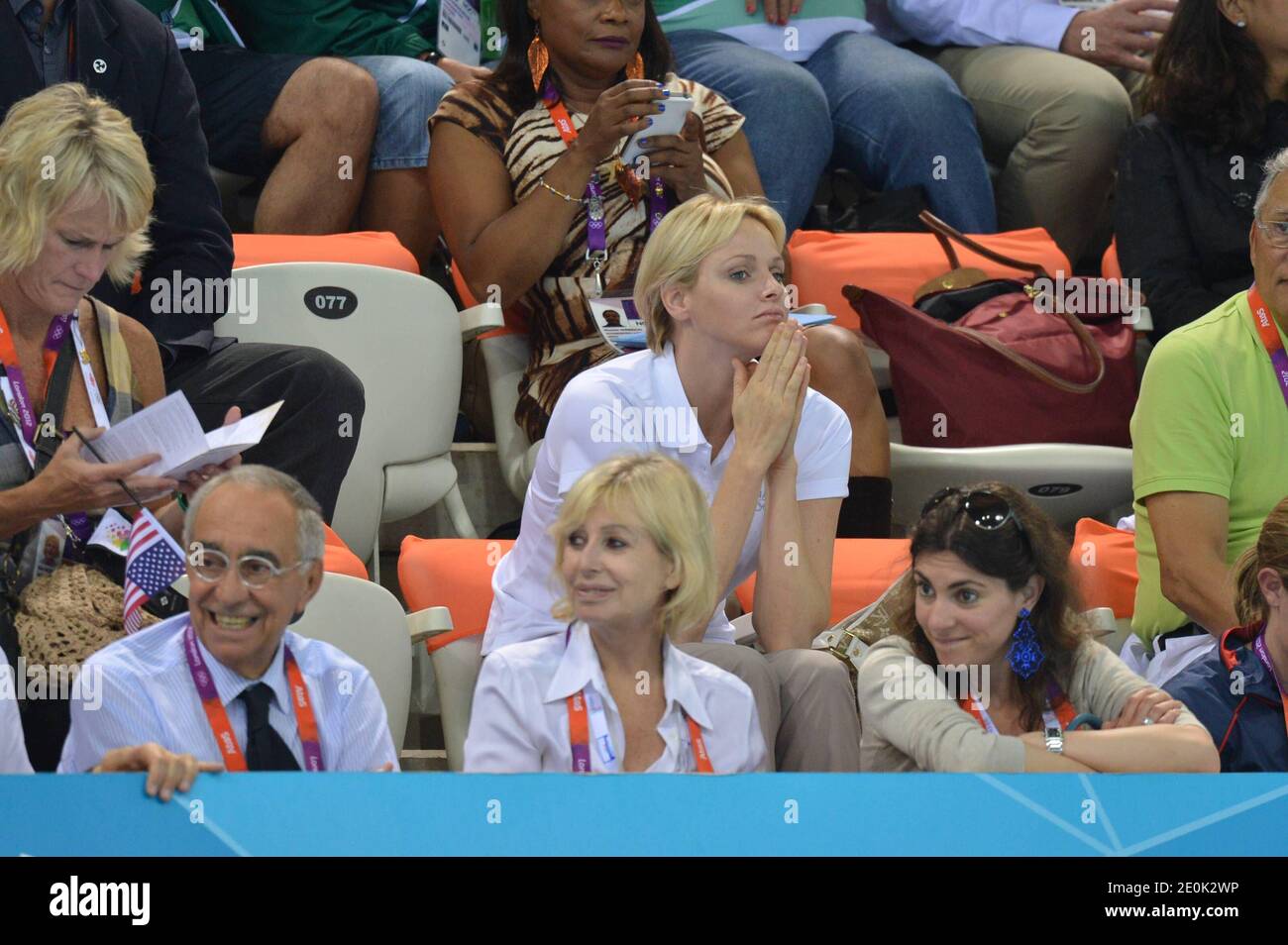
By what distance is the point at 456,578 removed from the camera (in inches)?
109

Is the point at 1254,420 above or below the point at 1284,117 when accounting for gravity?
below

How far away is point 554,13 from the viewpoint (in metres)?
3.30

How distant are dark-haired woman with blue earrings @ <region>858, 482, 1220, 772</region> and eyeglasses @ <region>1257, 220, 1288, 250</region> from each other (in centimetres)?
60

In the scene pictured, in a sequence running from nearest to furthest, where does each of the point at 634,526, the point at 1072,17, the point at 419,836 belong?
1. the point at 419,836
2. the point at 634,526
3. the point at 1072,17

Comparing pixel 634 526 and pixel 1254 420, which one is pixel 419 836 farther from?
pixel 1254 420

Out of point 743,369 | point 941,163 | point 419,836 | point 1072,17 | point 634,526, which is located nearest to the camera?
point 419,836

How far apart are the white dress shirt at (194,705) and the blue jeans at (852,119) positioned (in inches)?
69.9

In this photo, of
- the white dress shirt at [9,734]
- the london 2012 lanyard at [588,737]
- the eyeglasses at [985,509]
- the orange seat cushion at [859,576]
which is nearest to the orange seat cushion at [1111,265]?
the orange seat cushion at [859,576]

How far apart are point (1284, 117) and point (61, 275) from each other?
2.16 meters

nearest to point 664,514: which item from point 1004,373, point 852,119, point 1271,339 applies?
point 1271,339

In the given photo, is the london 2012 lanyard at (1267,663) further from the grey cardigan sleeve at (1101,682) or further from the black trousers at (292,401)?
the black trousers at (292,401)

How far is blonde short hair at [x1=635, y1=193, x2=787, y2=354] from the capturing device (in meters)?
2.63

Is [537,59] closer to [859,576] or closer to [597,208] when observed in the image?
[597,208]
